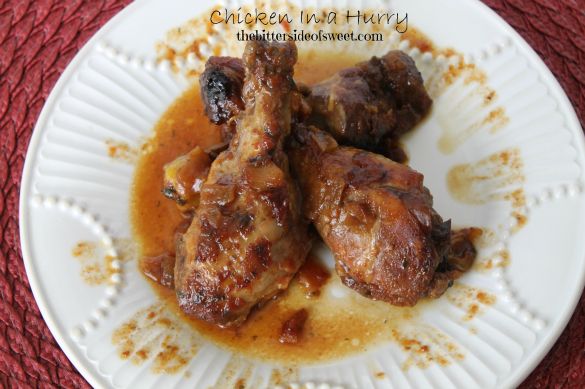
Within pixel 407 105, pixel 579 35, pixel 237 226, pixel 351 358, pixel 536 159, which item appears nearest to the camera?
pixel 237 226

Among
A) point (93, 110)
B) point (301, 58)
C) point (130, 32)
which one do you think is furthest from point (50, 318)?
point (301, 58)

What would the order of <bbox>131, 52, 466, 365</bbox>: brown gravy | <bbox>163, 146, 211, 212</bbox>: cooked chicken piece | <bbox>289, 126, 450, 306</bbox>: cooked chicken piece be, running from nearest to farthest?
<bbox>289, 126, 450, 306</bbox>: cooked chicken piece < <bbox>131, 52, 466, 365</bbox>: brown gravy < <bbox>163, 146, 211, 212</bbox>: cooked chicken piece

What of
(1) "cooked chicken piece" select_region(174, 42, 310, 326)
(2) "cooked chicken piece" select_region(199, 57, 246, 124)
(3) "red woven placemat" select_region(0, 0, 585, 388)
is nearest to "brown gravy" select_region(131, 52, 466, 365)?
(1) "cooked chicken piece" select_region(174, 42, 310, 326)

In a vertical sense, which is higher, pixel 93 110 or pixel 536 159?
pixel 536 159

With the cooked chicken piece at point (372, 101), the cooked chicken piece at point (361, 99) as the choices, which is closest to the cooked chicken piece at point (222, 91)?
the cooked chicken piece at point (361, 99)

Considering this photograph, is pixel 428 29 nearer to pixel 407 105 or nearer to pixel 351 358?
pixel 407 105

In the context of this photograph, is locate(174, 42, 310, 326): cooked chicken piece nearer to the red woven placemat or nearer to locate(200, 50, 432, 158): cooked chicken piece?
locate(200, 50, 432, 158): cooked chicken piece
